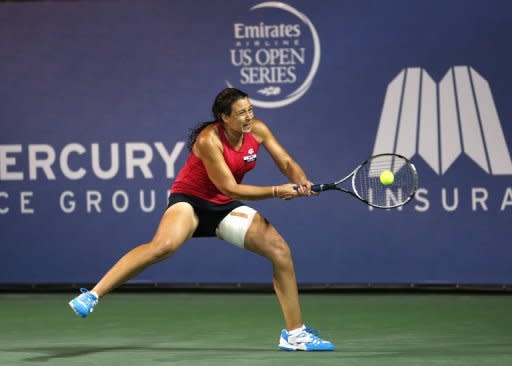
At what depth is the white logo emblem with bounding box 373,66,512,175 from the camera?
8016mm

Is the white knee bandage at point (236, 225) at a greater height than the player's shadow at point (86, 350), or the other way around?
the white knee bandage at point (236, 225)

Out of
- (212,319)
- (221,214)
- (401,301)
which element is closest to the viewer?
(221,214)

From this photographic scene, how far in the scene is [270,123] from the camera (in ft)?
27.1

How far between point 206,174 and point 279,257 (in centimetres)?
57

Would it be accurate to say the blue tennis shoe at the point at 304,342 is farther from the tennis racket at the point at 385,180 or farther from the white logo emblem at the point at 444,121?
the white logo emblem at the point at 444,121

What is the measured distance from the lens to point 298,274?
8.34 meters

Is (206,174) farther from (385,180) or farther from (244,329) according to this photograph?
(244,329)

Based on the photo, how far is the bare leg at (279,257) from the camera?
612 cm

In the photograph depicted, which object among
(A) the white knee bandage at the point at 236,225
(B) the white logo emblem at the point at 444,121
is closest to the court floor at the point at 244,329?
(A) the white knee bandage at the point at 236,225

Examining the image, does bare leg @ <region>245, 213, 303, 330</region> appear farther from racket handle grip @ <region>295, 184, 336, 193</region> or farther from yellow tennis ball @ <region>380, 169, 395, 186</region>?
yellow tennis ball @ <region>380, 169, 395, 186</region>

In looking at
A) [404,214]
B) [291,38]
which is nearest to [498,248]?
[404,214]

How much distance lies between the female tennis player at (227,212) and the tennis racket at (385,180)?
40 cm

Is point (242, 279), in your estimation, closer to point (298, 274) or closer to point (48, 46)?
point (298, 274)

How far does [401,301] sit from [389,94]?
4.37 ft
